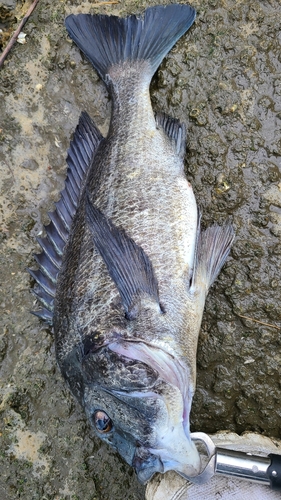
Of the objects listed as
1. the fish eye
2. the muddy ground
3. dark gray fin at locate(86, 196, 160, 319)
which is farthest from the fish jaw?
the muddy ground

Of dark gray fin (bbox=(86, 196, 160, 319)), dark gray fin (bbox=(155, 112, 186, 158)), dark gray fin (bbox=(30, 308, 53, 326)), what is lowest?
dark gray fin (bbox=(30, 308, 53, 326))

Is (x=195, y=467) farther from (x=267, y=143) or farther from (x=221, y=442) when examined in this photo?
(x=267, y=143)

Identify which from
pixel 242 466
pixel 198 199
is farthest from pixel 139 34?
pixel 242 466

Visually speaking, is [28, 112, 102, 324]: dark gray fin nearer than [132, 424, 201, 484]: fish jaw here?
No

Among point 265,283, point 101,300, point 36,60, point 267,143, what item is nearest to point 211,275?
point 265,283

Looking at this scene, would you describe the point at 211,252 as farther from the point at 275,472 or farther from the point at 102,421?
the point at 275,472

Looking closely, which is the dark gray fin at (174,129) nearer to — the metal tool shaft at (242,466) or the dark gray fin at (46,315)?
the dark gray fin at (46,315)

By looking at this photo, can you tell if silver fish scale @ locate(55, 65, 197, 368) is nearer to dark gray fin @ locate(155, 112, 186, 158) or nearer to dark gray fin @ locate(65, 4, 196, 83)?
dark gray fin @ locate(155, 112, 186, 158)

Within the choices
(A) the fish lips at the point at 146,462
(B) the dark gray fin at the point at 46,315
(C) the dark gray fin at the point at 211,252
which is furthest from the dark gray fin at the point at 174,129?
(A) the fish lips at the point at 146,462
